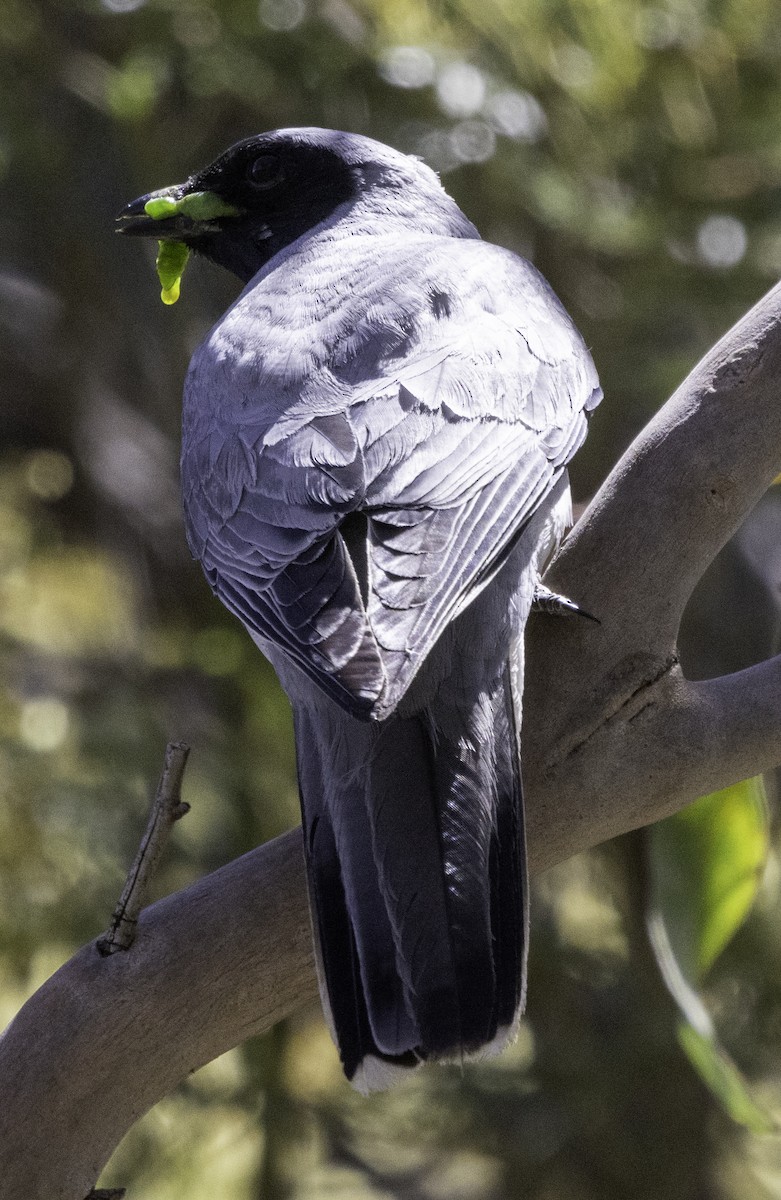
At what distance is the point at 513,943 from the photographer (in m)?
1.37

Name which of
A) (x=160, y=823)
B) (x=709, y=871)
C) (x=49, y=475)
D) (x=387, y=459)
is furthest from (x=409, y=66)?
(x=160, y=823)

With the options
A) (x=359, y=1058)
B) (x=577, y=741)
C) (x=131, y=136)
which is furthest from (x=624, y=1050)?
(x=131, y=136)

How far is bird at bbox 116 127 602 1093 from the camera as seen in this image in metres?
1.34

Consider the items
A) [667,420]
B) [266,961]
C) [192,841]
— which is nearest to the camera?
[266,961]

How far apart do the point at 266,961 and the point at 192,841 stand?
6.15ft

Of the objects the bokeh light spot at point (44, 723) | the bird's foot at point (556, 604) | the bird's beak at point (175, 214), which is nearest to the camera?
the bird's foot at point (556, 604)

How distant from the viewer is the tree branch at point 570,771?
1.48 metres

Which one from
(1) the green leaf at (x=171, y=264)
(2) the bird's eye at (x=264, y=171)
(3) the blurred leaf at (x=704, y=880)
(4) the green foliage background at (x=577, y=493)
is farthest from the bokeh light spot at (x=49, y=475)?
(3) the blurred leaf at (x=704, y=880)

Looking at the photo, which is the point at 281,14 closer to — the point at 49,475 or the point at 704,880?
the point at 49,475

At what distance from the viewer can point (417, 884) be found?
137 cm

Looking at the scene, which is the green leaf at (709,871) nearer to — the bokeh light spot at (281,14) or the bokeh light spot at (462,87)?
the bokeh light spot at (462,87)

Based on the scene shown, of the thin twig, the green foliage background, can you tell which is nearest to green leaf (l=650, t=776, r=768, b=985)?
the thin twig

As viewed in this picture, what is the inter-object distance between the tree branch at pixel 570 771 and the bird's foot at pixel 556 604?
0.02 metres

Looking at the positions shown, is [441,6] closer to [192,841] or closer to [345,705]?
[192,841]
